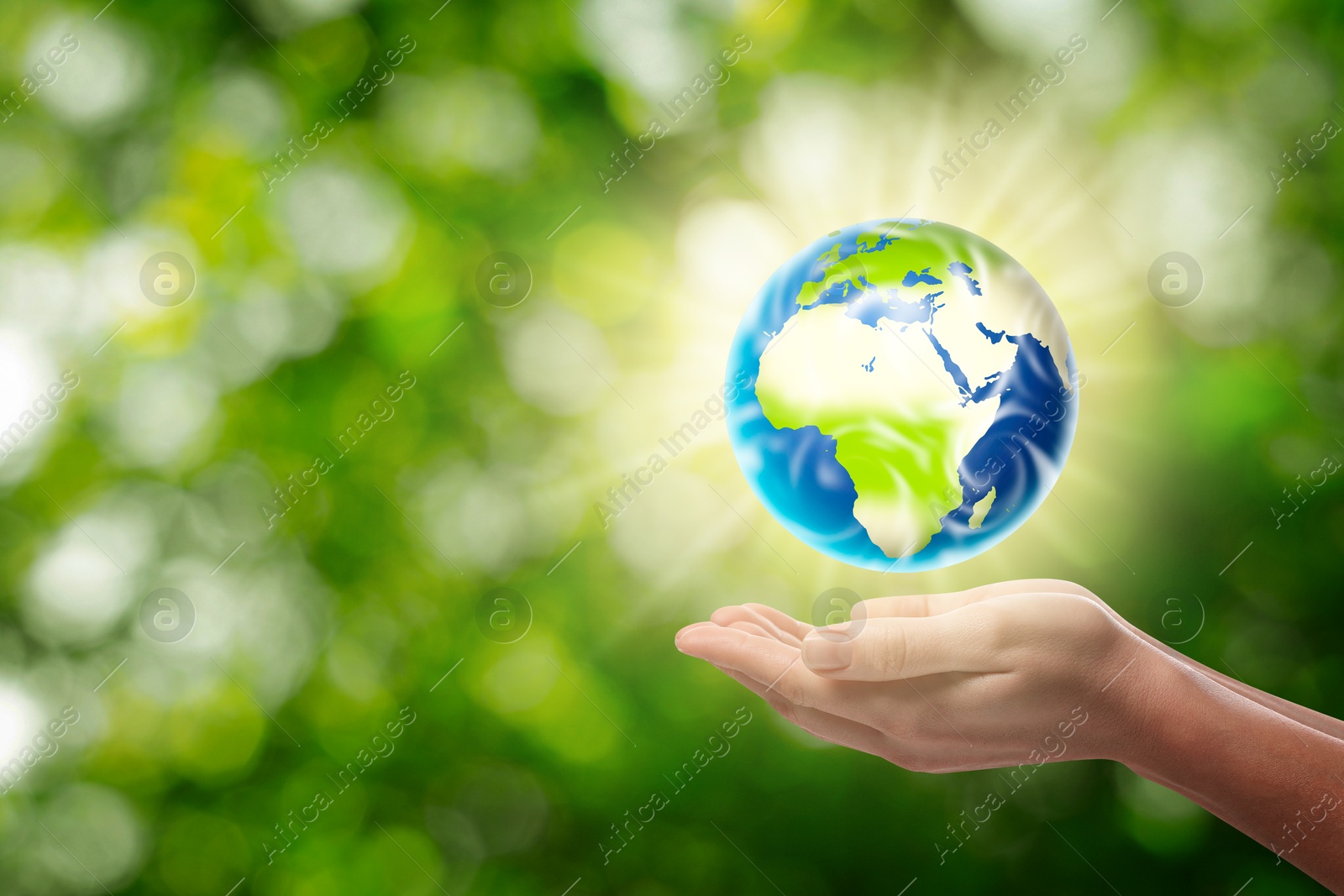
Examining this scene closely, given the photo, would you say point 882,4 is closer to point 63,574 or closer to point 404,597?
point 404,597

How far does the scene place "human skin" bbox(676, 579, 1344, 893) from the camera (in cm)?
183

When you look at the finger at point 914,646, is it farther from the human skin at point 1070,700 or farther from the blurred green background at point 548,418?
the blurred green background at point 548,418

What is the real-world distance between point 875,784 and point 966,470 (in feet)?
6.81

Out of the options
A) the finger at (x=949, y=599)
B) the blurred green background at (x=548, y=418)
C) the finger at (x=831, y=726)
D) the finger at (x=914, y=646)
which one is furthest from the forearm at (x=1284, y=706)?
the blurred green background at (x=548, y=418)

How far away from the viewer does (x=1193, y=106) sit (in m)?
3.51

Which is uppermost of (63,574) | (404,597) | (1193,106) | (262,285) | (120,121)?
(120,121)

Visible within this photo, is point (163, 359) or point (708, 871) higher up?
point (163, 359)

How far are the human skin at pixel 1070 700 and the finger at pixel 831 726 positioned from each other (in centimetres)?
10

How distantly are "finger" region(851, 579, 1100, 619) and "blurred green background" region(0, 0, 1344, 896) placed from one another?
111cm

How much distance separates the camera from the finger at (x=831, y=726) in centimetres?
213

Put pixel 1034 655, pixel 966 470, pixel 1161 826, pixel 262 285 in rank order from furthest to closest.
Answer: pixel 262 285 < pixel 1161 826 < pixel 966 470 < pixel 1034 655

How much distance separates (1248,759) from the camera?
1.86 meters

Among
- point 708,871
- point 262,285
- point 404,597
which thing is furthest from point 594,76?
point 708,871

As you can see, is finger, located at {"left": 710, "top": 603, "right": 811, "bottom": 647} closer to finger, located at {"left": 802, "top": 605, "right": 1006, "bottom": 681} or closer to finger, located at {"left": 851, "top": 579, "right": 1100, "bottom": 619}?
finger, located at {"left": 851, "top": 579, "right": 1100, "bottom": 619}
